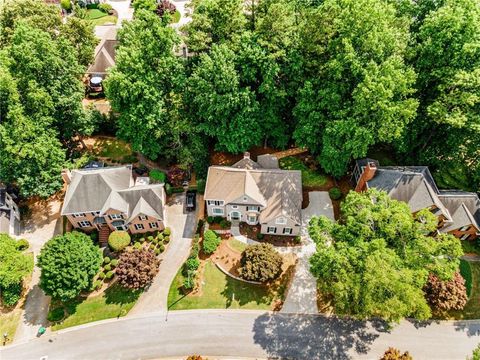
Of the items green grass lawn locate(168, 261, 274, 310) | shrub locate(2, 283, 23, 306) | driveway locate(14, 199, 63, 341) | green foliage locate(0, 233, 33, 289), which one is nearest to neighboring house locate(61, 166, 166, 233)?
driveway locate(14, 199, 63, 341)

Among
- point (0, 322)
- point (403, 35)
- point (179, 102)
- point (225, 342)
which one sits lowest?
point (0, 322)

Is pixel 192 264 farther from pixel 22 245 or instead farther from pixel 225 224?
pixel 22 245

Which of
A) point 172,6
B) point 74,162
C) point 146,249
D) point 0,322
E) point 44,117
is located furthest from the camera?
point 172,6

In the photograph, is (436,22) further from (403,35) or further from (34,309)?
(34,309)

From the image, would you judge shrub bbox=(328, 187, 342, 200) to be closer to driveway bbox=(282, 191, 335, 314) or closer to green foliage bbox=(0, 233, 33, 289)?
driveway bbox=(282, 191, 335, 314)

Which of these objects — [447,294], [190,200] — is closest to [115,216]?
[190,200]

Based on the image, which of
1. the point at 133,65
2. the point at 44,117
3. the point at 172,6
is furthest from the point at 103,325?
the point at 172,6
